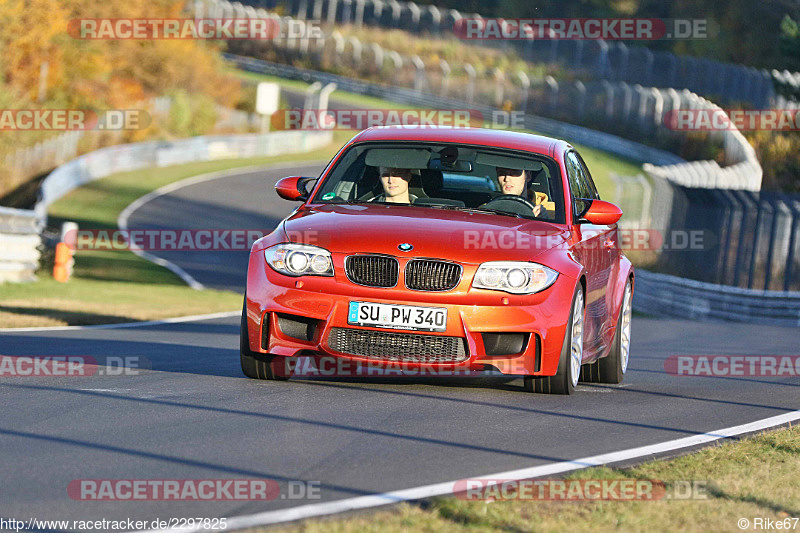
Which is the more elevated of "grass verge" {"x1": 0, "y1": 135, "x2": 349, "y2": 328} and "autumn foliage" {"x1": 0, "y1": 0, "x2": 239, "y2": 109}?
"autumn foliage" {"x1": 0, "y1": 0, "x2": 239, "y2": 109}

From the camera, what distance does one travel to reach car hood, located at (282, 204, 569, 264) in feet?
26.8

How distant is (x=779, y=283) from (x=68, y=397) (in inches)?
684

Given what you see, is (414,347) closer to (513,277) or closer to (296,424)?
(513,277)

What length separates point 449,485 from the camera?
18.6 feet

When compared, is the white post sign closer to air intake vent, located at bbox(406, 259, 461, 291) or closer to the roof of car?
the roof of car

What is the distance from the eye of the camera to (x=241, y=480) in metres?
5.62

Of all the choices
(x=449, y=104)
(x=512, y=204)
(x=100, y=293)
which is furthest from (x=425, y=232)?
(x=449, y=104)

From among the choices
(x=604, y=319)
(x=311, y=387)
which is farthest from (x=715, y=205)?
(x=311, y=387)

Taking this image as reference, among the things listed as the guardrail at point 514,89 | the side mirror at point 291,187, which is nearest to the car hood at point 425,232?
the side mirror at point 291,187

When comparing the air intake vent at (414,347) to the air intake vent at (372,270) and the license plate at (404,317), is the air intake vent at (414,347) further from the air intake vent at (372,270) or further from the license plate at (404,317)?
the air intake vent at (372,270)

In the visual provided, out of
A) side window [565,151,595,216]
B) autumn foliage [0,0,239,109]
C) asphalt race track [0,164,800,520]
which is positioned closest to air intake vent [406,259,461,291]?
asphalt race track [0,164,800,520]

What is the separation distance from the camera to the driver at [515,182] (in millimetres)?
9297

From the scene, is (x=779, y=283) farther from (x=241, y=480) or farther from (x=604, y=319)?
(x=241, y=480)

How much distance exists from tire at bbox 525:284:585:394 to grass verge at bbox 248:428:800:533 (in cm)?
190
